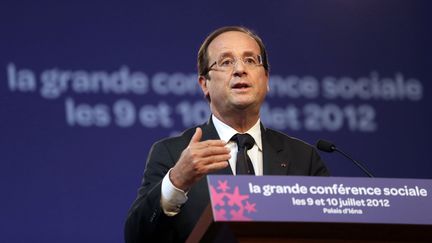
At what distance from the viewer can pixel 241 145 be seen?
340 centimetres

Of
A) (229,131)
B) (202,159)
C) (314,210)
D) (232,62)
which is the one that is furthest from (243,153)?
(314,210)

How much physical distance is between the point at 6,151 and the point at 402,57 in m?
2.23

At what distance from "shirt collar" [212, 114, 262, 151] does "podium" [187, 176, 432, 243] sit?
0.95 meters

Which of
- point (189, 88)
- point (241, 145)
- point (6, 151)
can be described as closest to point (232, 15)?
point (189, 88)

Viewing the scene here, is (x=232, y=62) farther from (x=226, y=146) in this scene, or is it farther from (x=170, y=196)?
(x=170, y=196)

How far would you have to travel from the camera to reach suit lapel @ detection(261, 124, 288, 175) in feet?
11.0

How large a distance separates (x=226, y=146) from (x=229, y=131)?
0.24 m

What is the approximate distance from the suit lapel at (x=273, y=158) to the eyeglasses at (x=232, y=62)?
29 centimetres

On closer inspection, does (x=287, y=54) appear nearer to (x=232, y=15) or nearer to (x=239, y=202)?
(x=232, y=15)

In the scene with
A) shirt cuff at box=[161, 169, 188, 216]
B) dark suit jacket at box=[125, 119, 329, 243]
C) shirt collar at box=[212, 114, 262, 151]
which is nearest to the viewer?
shirt cuff at box=[161, 169, 188, 216]

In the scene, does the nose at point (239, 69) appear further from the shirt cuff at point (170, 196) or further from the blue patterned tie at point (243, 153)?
the shirt cuff at point (170, 196)

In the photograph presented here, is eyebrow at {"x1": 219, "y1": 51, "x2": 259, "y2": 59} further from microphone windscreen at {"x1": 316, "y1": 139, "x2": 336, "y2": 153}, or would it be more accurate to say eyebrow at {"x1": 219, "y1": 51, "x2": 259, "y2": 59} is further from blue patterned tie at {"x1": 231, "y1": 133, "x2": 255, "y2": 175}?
microphone windscreen at {"x1": 316, "y1": 139, "x2": 336, "y2": 153}

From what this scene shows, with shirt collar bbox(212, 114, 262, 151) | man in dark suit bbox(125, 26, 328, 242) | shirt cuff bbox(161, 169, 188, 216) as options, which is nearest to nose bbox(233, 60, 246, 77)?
man in dark suit bbox(125, 26, 328, 242)

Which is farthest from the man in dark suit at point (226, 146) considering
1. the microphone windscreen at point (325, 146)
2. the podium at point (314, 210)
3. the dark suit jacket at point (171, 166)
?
the podium at point (314, 210)
